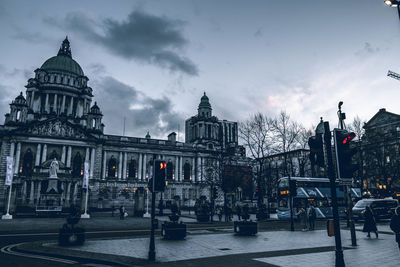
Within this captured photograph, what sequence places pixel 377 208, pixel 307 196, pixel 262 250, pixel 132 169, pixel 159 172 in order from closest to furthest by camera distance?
pixel 159 172 < pixel 262 250 < pixel 377 208 < pixel 307 196 < pixel 132 169

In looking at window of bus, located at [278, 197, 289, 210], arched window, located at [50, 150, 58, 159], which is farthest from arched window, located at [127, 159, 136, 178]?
window of bus, located at [278, 197, 289, 210]

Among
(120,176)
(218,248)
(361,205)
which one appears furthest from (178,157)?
(218,248)

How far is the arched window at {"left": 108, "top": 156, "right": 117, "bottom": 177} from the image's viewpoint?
64312 mm

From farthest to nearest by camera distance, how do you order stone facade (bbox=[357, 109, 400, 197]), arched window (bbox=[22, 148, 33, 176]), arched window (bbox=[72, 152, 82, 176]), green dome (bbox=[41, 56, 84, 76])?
green dome (bbox=[41, 56, 84, 76]) < arched window (bbox=[72, 152, 82, 176]) < arched window (bbox=[22, 148, 33, 176]) < stone facade (bbox=[357, 109, 400, 197])

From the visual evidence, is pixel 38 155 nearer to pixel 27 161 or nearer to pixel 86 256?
pixel 27 161

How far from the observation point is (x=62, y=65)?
7775cm

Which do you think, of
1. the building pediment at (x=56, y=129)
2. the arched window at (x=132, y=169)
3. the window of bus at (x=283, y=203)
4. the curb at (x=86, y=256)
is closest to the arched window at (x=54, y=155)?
the building pediment at (x=56, y=129)

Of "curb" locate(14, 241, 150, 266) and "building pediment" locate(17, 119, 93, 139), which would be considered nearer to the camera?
"curb" locate(14, 241, 150, 266)

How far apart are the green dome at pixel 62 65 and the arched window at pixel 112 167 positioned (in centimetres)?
3075

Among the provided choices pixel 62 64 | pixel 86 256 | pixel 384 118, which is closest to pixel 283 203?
pixel 86 256

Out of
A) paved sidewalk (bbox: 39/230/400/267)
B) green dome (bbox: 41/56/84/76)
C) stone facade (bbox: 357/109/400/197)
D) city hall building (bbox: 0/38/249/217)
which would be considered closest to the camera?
paved sidewalk (bbox: 39/230/400/267)

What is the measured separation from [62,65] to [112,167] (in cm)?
3461

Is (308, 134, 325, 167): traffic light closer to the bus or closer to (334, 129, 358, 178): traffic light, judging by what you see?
(334, 129, 358, 178): traffic light

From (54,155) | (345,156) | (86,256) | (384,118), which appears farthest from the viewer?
(384,118)
